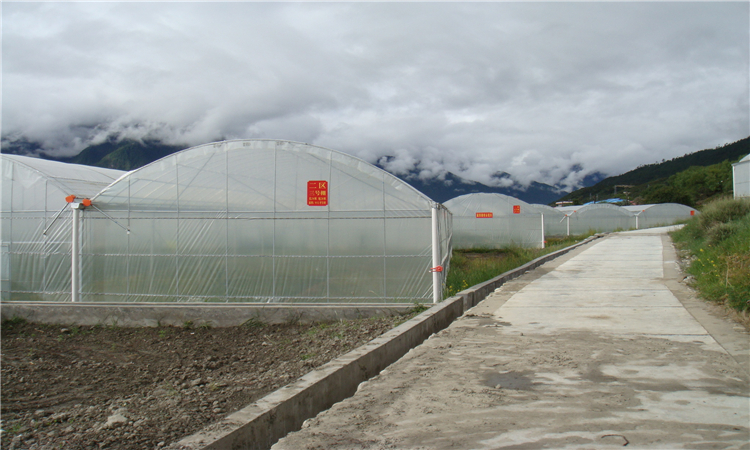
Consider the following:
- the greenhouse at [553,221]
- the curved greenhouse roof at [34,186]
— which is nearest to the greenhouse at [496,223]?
the greenhouse at [553,221]

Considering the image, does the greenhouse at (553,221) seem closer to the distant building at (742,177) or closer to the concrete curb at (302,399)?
the distant building at (742,177)

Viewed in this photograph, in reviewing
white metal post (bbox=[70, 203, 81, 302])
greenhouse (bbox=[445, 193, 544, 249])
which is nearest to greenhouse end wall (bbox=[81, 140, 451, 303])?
white metal post (bbox=[70, 203, 81, 302])

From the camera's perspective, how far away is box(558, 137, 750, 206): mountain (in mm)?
115438

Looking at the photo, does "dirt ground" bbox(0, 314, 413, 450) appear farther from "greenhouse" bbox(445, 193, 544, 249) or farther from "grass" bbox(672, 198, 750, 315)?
"greenhouse" bbox(445, 193, 544, 249)

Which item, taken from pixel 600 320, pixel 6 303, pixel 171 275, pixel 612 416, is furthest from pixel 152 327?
pixel 612 416

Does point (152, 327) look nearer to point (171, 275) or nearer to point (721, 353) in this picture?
point (171, 275)

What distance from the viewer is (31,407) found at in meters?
5.62

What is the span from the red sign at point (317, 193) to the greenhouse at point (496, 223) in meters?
19.4

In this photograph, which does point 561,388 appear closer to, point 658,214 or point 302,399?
point 302,399

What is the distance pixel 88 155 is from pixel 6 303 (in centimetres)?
8749

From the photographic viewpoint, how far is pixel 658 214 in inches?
1805

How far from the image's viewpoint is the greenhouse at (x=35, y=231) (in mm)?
12336

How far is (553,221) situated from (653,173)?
129m

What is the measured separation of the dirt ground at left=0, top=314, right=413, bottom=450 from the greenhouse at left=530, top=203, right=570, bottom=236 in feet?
82.0
